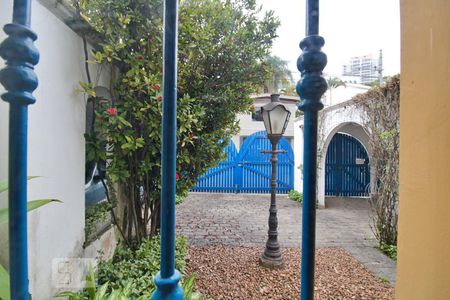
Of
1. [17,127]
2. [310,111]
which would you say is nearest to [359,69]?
[310,111]

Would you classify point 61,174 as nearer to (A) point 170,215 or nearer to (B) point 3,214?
(B) point 3,214

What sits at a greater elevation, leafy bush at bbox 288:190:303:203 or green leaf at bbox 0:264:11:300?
green leaf at bbox 0:264:11:300

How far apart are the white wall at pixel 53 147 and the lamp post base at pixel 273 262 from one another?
215 cm

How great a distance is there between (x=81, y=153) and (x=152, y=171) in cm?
79

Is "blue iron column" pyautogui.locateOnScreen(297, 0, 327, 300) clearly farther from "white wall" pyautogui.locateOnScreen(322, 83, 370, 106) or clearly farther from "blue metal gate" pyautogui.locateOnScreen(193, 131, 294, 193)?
"white wall" pyautogui.locateOnScreen(322, 83, 370, 106)

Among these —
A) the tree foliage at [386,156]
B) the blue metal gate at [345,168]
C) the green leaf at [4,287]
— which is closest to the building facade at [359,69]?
the blue metal gate at [345,168]

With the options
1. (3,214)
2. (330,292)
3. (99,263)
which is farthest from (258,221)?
(3,214)

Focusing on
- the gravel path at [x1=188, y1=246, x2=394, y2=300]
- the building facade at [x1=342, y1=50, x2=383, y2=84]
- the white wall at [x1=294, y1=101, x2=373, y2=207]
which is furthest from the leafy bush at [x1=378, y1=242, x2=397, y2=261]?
the building facade at [x1=342, y1=50, x2=383, y2=84]

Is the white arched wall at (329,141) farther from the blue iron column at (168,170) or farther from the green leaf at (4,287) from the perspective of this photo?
the green leaf at (4,287)

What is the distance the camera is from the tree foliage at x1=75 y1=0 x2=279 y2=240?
2.17 meters

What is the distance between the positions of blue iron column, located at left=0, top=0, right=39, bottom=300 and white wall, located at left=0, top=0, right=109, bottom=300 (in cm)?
101

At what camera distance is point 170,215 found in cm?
53

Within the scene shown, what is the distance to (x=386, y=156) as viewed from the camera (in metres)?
3.88

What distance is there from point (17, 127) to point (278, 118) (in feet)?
10.2
